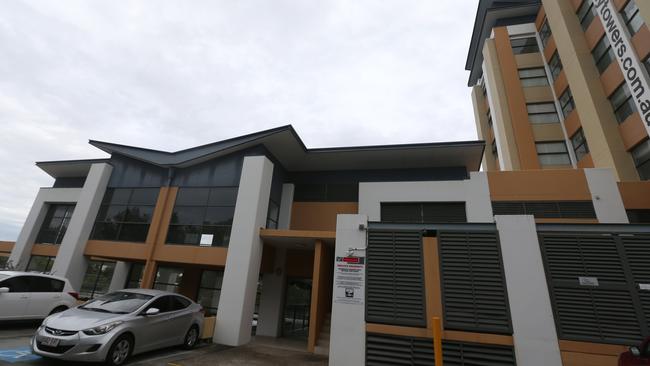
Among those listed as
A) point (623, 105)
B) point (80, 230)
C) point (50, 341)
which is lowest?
point (50, 341)

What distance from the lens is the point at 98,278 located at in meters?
16.2

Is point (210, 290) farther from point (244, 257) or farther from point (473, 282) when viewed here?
point (473, 282)


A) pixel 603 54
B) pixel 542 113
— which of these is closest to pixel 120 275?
pixel 542 113

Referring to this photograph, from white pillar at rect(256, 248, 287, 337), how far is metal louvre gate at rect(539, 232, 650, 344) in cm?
986

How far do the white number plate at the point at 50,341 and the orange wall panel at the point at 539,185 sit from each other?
1330 centimetres

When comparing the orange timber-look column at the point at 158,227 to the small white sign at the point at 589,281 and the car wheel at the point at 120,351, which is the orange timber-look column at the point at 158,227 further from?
the small white sign at the point at 589,281

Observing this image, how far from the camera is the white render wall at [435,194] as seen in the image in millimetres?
11297

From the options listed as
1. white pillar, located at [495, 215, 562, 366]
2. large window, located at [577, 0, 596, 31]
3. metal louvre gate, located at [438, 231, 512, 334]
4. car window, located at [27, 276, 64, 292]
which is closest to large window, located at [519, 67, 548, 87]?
large window, located at [577, 0, 596, 31]

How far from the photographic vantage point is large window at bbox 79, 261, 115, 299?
626 inches

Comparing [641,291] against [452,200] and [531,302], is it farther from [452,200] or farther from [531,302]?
[452,200]

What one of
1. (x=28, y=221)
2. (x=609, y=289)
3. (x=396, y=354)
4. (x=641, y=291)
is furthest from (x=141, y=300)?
(x=28, y=221)

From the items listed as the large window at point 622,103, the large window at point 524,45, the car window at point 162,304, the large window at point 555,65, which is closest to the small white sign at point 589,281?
the car window at point 162,304

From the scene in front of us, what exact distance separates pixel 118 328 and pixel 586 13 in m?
28.1

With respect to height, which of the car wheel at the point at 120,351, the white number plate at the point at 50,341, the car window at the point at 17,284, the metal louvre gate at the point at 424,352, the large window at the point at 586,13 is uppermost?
the large window at the point at 586,13
